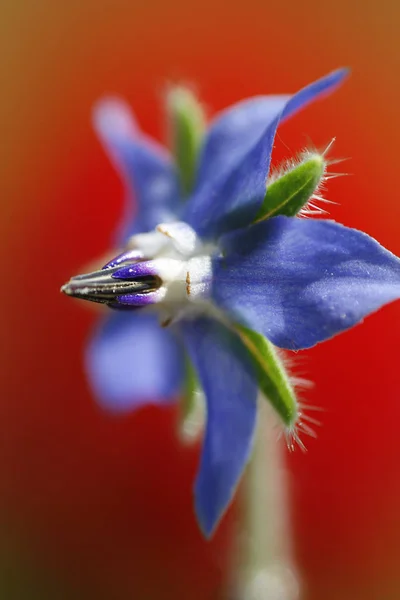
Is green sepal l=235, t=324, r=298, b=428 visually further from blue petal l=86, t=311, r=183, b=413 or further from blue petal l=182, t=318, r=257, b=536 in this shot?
blue petal l=86, t=311, r=183, b=413

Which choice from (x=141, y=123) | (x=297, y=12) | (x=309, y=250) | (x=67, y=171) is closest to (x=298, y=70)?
(x=297, y=12)

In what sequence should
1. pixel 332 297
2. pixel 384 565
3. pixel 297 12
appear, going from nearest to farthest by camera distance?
pixel 332 297 → pixel 384 565 → pixel 297 12

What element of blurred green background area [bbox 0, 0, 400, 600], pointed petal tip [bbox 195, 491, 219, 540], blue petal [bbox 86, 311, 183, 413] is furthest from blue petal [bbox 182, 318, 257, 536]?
blurred green background area [bbox 0, 0, 400, 600]

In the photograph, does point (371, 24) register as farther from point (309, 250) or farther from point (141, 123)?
point (309, 250)

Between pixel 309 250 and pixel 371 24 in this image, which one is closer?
pixel 309 250

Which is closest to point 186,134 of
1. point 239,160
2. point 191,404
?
point 239,160

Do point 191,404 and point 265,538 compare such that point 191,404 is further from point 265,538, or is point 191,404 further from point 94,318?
point 94,318
